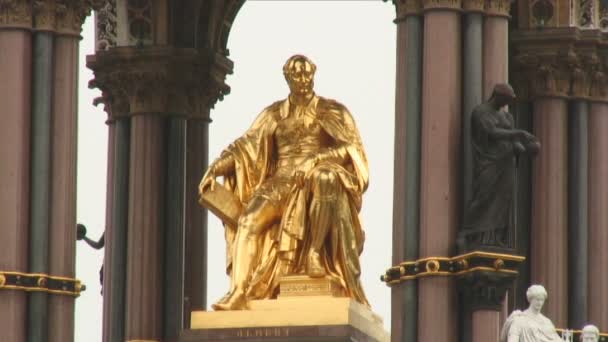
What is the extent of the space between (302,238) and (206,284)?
4.29 m

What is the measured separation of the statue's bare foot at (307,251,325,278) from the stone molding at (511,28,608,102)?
4.13 m

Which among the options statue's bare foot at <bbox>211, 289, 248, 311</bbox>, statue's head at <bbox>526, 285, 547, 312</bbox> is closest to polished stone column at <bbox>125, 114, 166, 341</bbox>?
statue's bare foot at <bbox>211, 289, 248, 311</bbox>

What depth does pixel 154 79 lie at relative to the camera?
58.5m

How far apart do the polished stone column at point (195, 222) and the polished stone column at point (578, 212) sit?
236 inches

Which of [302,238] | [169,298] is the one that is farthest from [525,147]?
[169,298]

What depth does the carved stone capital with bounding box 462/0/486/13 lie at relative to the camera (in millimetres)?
52406

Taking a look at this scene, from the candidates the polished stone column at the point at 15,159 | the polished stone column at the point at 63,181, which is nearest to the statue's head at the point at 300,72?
the polished stone column at the point at 63,181

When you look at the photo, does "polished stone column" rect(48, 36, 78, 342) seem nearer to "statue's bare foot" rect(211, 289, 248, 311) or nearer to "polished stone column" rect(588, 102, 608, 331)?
"statue's bare foot" rect(211, 289, 248, 311)

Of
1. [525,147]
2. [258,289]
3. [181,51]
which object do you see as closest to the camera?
[525,147]

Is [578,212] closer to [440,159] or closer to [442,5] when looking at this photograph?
[440,159]

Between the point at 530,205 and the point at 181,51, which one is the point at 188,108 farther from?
the point at 530,205

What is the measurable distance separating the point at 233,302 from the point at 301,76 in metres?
3.45

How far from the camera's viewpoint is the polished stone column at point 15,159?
52125 mm

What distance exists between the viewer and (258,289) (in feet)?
181
